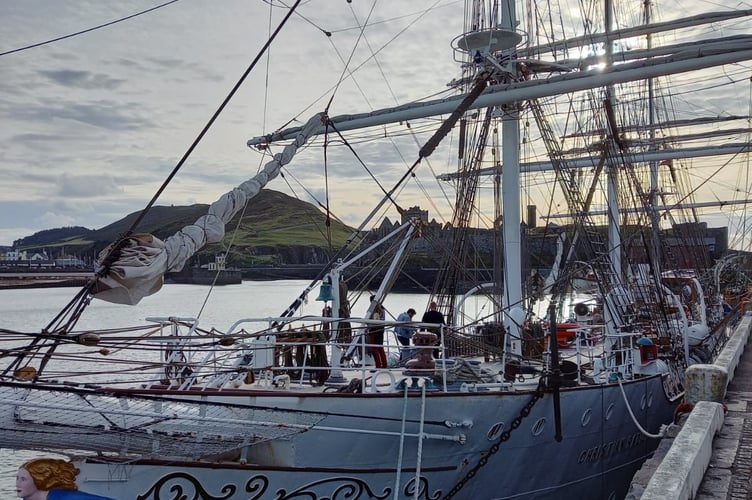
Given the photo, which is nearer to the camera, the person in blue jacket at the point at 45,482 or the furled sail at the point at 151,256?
the person in blue jacket at the point at 45,482

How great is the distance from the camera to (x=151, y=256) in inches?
378

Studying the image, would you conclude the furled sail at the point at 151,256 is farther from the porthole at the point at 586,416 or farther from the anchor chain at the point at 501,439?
the porthole at the point at 586,416

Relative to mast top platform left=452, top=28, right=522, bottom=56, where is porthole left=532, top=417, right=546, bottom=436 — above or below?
below

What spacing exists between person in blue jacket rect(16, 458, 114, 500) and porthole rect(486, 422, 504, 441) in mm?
6252

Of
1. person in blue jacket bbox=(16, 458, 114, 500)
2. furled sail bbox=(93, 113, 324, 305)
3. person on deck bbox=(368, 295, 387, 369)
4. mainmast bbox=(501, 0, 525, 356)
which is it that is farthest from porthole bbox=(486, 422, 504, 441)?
person in blue jacket bbox=(16, 458, 114, 500)

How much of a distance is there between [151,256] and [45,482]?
3488 mm

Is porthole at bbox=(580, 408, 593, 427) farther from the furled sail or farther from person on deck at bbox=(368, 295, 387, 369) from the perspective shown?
the furled sail

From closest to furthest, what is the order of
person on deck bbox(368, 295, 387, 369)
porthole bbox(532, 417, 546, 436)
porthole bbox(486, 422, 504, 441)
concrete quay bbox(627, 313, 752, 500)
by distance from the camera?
concrete quay bbox(627, 313, 752, 500)
porthole bbox(486, 422, 504, 441)
porthole bbox(532, 417, 546, 436)
person on deck bbox(368, 295, 387, 369)

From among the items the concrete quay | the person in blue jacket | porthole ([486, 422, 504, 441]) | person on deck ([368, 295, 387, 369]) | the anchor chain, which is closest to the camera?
the person in blue jacket

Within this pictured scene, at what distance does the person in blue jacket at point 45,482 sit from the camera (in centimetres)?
662

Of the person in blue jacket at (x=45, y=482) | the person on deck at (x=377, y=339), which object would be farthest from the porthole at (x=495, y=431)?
the person in blue jacket at (x=45, y=482)

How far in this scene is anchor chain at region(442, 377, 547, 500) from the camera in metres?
11.3

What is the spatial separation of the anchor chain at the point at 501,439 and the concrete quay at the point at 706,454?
6.22 feet

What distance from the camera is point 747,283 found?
2339 inches
